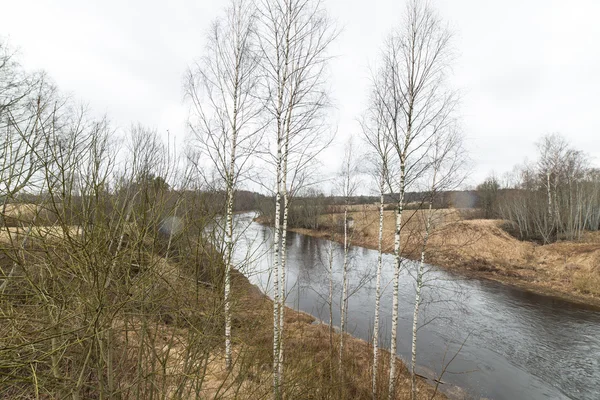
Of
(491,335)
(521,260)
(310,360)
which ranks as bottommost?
(491,335)

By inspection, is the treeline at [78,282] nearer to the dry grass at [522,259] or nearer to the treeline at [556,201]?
the dry grass at [522,259]

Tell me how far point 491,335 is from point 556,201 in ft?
70.4

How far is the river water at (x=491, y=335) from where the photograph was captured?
8.10 meters

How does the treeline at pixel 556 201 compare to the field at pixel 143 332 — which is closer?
the field at pixel 143 332

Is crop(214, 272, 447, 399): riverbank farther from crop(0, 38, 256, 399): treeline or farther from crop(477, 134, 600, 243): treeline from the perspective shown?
crop(477, 134, 600, 243): treeline

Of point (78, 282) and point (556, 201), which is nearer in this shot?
point (78, 282)

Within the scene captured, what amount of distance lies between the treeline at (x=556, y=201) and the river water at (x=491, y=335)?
12.6m

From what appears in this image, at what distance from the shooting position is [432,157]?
7.16m

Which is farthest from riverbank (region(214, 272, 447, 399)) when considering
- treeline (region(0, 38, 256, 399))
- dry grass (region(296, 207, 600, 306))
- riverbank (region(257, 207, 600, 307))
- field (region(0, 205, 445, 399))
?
dry grass (region(296, 207, 600, 306))

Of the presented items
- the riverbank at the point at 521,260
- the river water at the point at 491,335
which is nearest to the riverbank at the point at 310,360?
the river water at the point at 491,335

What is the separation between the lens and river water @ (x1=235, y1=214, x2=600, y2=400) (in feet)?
26.6

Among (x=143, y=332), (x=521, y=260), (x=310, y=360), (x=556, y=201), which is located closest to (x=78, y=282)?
(x=143, y=332)

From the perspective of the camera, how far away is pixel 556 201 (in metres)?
23.9

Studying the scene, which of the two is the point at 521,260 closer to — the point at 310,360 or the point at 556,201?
the point at 556,201
